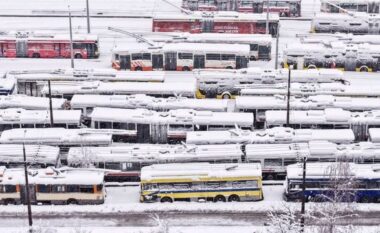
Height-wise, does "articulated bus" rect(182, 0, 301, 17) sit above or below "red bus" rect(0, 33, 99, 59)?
above

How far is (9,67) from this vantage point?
7356cm

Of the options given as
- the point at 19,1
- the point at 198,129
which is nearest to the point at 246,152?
the point at 198,129

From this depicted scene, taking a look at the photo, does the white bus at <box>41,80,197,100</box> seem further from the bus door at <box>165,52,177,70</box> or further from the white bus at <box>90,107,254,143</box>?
the bus door at <box>165,52,177,70</box>

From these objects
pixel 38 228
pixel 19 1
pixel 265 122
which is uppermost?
pixel 19 1

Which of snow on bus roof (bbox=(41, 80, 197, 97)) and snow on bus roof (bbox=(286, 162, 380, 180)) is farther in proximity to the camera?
snow on bus roof (bbox=(41, 80, 197, 97))

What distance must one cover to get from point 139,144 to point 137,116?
10.2 ft

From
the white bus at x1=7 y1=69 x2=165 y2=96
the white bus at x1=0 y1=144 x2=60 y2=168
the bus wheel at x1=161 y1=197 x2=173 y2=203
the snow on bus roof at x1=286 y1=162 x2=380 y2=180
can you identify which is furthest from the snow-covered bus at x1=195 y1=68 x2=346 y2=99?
the white bus at x1=0 y1=144 x2=60 y2=168

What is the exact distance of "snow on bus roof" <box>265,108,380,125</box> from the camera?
55875 mm

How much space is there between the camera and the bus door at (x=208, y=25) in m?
81.0

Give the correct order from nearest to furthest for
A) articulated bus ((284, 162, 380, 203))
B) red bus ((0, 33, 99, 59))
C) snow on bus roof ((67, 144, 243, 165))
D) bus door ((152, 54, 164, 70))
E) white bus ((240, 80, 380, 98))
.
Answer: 1. articulated bus ((284, 162, 380, 203))
2. snow on bus roof ((67, 144, 243, 165))
3. white bus ((240, 80, 380, 98))
4. bus door ((152, 54, 164, 70))
5. red bus ((0, 33, 99, 59))

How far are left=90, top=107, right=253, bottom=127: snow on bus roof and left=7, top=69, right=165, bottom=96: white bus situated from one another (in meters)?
7.99

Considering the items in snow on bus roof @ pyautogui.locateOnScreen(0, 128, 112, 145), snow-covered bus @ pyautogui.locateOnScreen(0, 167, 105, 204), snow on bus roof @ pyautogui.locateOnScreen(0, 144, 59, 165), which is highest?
snow on bus roof @ pyautogui.locateOnScreen(0, 128, 112, 145)

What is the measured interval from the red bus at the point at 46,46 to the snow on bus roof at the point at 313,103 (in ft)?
75.0

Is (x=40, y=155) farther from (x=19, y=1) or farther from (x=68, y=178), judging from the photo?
(x=19, y=1)
